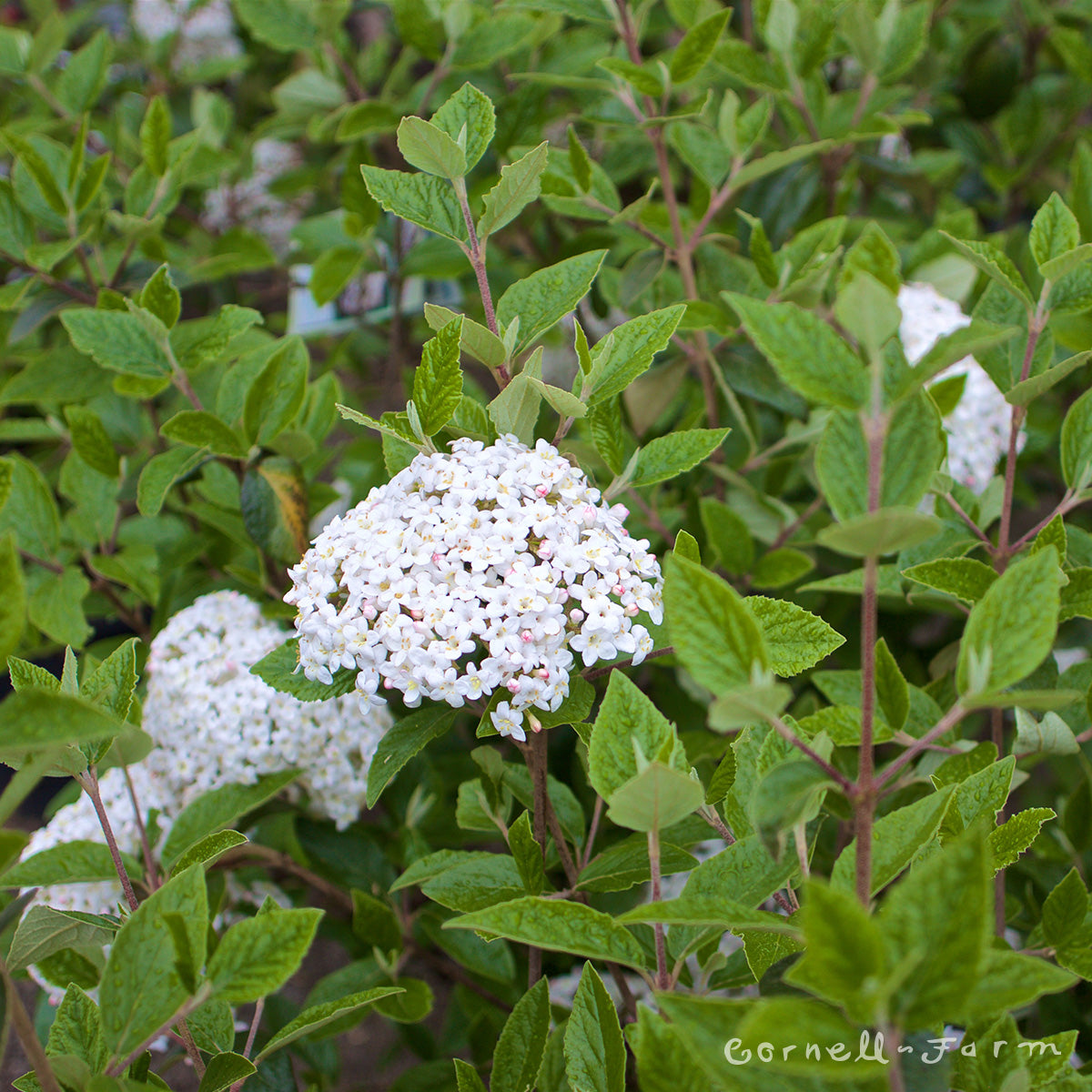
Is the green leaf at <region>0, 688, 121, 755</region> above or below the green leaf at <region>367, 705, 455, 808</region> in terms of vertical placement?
above

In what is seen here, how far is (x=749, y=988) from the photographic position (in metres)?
1.23

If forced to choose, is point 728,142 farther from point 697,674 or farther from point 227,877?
point 227,877

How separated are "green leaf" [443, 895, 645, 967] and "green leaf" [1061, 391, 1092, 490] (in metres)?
0.63

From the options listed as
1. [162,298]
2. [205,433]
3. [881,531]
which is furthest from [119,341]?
[881,531]

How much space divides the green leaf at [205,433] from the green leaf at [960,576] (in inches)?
28.2

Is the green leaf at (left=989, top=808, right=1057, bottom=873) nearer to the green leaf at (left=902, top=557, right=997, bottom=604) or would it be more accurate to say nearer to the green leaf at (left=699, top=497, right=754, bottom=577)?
the green leaf at (left=902, top=557, right=997, bottom=604)

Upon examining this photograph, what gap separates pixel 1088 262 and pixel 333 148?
1721 millimetres

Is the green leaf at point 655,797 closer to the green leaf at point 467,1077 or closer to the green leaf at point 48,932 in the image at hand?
the green leaf at point 467,1077

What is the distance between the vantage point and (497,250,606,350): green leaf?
944mm

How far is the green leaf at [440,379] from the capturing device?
83 centimetres

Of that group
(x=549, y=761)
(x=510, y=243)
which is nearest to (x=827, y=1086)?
(x=549, y=761)

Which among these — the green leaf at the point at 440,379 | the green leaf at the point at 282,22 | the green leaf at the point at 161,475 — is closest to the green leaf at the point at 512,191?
the green leaf at the point at 440,379

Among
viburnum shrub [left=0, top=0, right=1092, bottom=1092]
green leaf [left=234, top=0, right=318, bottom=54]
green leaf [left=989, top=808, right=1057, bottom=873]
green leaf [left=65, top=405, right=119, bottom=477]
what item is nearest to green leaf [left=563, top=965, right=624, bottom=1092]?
viburnum shrub [left=0, top=0, right=1092, bottom=1092]

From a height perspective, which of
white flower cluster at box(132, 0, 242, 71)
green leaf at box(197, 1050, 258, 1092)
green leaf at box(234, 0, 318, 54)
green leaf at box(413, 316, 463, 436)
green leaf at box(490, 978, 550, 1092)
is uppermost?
white flower cluster at box(132, 0, 242, 71)
